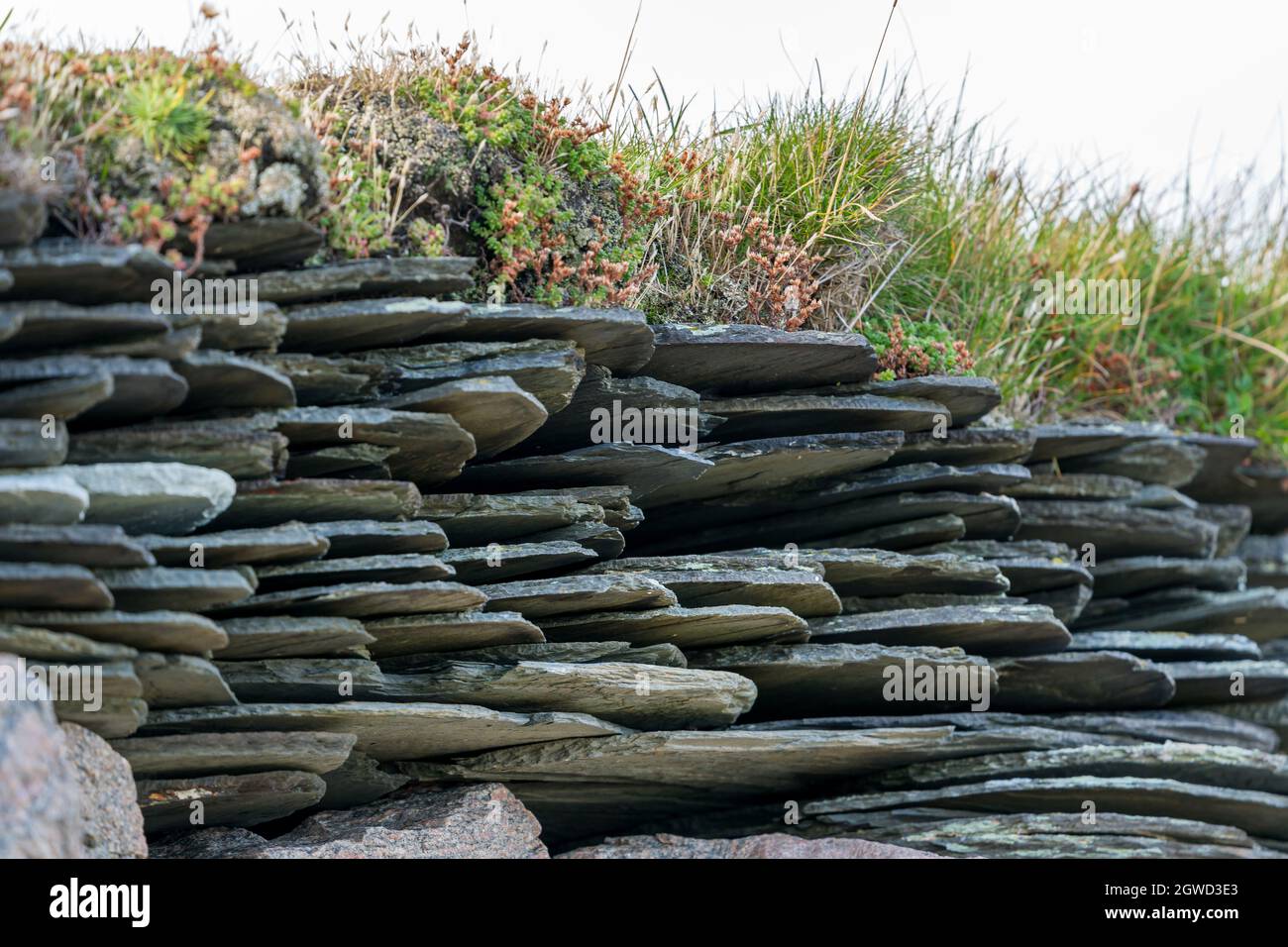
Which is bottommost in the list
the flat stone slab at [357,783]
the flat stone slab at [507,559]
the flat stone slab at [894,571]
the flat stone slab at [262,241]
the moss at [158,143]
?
the flat stone slab at [357,783]

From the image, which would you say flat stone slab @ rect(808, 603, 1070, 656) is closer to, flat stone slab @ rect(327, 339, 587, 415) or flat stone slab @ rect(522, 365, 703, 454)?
flat stone slab @ rect(522, 365, 703, 454)

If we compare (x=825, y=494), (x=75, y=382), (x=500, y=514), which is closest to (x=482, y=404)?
(x=500, y=514)

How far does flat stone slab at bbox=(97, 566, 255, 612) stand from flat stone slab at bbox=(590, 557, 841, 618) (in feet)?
7.74

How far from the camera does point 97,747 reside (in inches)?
227

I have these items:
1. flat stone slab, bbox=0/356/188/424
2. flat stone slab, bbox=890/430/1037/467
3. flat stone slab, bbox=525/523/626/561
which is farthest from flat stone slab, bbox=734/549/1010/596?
flat stone slab, bbox=0/356/188/424

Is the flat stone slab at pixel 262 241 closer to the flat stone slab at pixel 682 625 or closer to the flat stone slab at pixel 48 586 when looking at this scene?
the flat stone slab at pixel 48 586

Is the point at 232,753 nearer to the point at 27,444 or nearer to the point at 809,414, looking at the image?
the point at 27,444

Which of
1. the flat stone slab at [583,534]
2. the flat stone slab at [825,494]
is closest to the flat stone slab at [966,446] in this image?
the flat stone slab at [825,494]

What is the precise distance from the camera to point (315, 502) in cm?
632

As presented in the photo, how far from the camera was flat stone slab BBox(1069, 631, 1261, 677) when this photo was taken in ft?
31.3

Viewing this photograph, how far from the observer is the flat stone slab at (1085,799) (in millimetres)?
8102

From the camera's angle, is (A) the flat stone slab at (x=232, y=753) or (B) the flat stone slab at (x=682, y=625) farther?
(B) the flat stone slab at (x=682, y=625)

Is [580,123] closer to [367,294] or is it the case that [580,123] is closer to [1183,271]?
[367,294]

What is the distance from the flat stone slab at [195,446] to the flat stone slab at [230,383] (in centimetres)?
14
